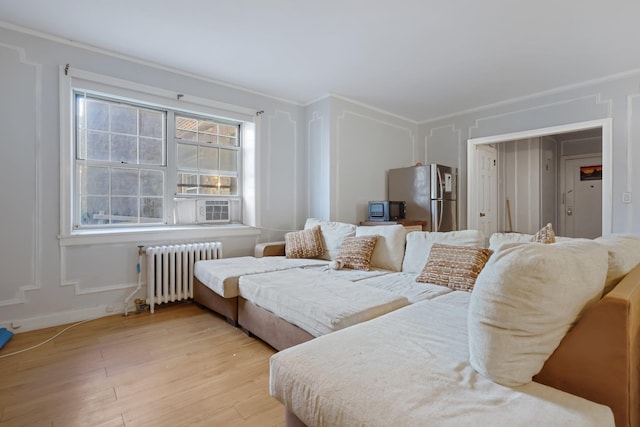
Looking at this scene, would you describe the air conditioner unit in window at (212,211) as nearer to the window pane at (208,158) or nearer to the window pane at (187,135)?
the window pane at (208,158)

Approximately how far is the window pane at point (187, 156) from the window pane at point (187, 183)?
100 millimetres

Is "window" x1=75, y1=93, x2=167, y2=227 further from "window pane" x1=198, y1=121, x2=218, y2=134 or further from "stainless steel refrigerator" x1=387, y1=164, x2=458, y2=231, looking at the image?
"stainless steel refrigerator" x1=387, y1=164, x2=458, y2=231

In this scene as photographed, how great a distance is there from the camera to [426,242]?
262cm

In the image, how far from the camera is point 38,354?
211 cm

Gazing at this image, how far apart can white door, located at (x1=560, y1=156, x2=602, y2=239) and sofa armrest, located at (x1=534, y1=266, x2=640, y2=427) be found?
5970mm

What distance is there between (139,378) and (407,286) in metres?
1.80

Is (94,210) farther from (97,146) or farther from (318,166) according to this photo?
(318,166)

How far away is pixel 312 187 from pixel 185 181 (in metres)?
1.57

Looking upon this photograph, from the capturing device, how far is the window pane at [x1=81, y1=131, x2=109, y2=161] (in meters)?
2.96

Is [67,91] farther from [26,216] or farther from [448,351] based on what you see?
[448,351]

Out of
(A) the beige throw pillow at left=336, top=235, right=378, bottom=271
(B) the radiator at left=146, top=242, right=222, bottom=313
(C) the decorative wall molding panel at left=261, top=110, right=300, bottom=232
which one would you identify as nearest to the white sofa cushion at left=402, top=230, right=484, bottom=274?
(A) the beige throw pillow at left=336, top=235, right=378, bottom=271

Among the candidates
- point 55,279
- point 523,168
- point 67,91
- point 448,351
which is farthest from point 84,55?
point 523,168

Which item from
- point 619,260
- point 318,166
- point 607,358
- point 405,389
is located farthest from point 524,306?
point 318,166

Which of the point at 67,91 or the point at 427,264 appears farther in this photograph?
the point at 67,91
